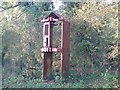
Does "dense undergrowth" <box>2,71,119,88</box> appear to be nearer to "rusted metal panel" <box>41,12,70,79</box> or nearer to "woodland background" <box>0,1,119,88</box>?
"woodland background" <box>0,1,119,88</box>

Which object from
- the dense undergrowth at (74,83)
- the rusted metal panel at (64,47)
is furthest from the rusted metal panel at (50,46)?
the dense undergrowth at (74,83)

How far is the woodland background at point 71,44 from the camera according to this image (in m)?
4.16

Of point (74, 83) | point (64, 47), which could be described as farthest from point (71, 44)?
point (74, 83)

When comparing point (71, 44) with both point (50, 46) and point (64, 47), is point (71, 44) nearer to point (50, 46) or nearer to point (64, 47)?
point (64, 47)

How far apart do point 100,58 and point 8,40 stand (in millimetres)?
3445

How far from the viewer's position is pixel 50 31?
430cm

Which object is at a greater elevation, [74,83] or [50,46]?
[50,46]

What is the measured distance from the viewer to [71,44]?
4.96m

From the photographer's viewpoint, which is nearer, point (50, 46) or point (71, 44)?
point (50, 46)

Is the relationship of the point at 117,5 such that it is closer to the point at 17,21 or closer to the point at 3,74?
the point at 17,21

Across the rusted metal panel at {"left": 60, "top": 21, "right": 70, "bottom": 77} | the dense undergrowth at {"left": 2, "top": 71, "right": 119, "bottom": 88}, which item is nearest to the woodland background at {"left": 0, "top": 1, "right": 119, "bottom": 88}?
the dense undergrowth at {"left": 2, "top": 71, "right": 119, "bottom": 88}

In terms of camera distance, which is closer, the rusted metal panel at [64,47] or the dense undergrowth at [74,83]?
the dense undergrowth at [74,83]

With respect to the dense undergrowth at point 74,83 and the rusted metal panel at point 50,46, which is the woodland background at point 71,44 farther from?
the rusted metal panel at point 50,46

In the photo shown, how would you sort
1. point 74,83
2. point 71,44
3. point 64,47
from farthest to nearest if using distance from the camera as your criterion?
point 71,44
point 64,47
point 74,83
